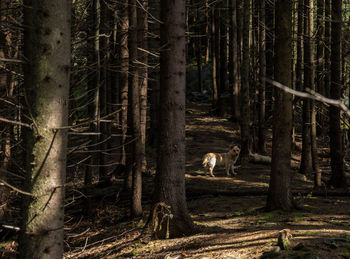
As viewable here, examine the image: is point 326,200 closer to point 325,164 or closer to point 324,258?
point 324,258

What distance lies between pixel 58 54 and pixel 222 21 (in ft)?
102

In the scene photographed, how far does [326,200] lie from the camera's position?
10398 mm

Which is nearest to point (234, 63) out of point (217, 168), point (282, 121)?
point (217, 168)

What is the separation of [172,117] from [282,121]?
284 centimetres

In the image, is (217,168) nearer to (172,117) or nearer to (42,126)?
(172,117)

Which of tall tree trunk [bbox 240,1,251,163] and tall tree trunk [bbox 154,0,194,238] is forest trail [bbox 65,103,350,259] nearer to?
tall tree trunk [bbox 154,0,194,238]

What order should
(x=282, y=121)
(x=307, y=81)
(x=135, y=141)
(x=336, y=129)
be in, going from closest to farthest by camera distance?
1. (x=282, y=121)
2. (x=135, y=141)
3. (x=336, y=129)
4. (x=307, y=81)

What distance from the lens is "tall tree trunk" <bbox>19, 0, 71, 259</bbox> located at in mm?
3049

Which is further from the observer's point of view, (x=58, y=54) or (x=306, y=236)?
(x=306, y=236)

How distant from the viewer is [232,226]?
26.4 ft

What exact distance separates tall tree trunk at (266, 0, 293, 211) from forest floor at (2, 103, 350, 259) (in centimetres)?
43

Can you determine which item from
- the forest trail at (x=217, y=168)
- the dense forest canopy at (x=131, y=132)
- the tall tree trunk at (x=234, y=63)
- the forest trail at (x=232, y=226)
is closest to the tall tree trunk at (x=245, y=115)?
the dense forest canopy at (x=131, y=132)

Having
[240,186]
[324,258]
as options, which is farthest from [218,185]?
[324,258]

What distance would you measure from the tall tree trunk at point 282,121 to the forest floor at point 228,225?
43cm
